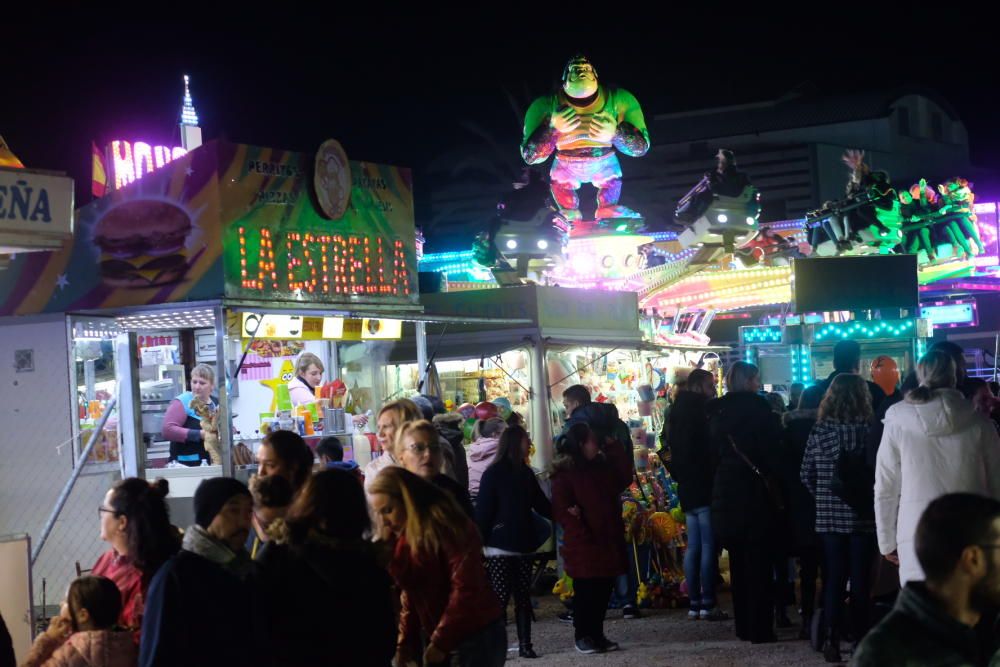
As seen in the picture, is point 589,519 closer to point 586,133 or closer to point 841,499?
point 841,499

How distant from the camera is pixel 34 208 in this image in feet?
22.1

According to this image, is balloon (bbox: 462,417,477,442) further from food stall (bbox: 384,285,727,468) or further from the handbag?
the handbag

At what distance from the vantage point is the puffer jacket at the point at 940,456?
650 cm

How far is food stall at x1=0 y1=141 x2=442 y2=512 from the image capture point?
10.3m

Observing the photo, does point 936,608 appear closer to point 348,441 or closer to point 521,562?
point 521,562

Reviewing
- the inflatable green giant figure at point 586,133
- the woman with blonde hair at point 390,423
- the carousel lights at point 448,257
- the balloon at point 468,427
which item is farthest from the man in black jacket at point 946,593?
the carousel lights at point 448,257

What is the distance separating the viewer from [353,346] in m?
14.6

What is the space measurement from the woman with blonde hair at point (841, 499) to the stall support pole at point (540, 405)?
5.85m

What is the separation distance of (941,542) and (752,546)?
19.8 feet

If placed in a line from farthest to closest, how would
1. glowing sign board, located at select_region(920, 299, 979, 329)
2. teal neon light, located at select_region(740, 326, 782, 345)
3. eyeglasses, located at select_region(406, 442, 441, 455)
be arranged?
1. glowing sign board, located at select_region(920, 299, 979, 329)
2. teal neon light, located at select_region(740, 326, 782, 345)
3. eyeglasses, located at select_region(406, 442, 441, 455)

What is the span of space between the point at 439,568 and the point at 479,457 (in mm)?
5740

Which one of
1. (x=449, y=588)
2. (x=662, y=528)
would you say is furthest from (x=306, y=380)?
(x=449, y=588)

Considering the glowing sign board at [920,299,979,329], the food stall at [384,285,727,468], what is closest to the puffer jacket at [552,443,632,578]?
the food stall at [384,285,727,468]

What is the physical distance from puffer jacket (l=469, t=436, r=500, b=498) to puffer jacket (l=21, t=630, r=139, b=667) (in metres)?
6.09
